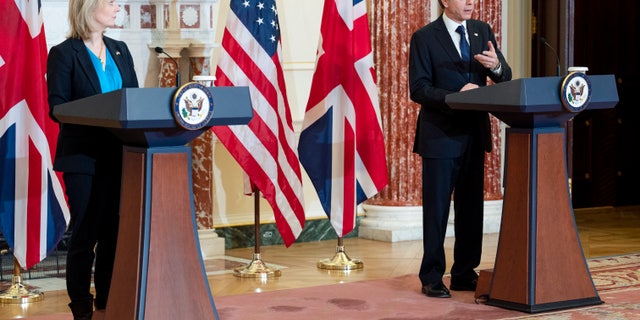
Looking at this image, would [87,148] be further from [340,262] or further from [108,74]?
[340,262]

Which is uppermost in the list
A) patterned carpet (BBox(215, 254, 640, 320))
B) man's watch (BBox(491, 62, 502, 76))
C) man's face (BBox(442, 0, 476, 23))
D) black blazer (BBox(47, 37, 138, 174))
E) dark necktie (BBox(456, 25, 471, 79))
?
man's face (BBox(442, 0, 476, 23))

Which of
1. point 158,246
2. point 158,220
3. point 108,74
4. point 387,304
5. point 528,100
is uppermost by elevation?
point 108,74

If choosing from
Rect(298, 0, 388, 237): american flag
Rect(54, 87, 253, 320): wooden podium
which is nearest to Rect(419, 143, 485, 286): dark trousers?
Rect(298, 0, 388, 237): american flag

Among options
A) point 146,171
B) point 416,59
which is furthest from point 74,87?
point 416,59

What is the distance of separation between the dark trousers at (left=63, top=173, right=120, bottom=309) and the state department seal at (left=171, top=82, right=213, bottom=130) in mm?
802

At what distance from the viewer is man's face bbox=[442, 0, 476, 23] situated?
5.82 m

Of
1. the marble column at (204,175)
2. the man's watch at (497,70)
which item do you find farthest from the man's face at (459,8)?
the marble column at (204,175)

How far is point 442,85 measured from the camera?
5.93m

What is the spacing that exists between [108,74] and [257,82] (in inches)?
85.4

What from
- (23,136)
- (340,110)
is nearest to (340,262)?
(340,110)

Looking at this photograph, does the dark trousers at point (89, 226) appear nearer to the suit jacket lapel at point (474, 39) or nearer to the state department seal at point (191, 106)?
the state department seal at point (191, 106)

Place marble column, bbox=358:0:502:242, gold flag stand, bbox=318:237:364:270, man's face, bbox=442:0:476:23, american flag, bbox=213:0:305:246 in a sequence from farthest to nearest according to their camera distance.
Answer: marble column, bbox=358:0:502:242
gold flag stand, bbox=318:237:364:270
american flag, bbox=213:0:305:246
man's face, bbox=442:0:476:23

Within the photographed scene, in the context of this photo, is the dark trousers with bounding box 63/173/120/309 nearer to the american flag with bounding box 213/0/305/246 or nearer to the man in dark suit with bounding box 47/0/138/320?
the man in dark suit with bounding box 47/0/138/320

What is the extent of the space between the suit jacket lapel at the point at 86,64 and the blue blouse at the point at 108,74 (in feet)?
0.08
